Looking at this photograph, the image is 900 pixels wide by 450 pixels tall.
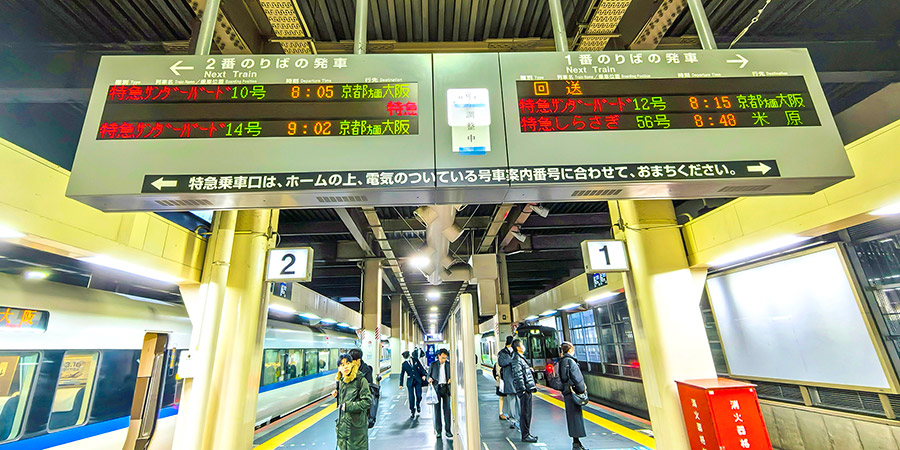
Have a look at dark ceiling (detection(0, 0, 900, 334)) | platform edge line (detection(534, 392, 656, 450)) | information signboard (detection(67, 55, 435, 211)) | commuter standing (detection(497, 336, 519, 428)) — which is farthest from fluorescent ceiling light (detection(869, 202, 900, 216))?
commuter standing (detection(497, 336, 519, 428))

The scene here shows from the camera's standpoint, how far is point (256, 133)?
6.31ft

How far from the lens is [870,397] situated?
418 cm

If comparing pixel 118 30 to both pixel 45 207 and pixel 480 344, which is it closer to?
pixel 45 207

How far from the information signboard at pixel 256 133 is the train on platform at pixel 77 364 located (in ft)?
8.39

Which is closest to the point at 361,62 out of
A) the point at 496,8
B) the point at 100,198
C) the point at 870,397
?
the point at 100,198

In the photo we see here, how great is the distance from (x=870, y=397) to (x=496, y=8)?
19.6 feet

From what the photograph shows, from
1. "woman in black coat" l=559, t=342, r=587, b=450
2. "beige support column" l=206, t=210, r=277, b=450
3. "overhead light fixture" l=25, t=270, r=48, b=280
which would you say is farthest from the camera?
"woman in black coat" l=559, t=342, r=587, b=450

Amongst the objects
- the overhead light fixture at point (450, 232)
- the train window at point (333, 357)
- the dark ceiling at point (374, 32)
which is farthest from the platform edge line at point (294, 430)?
the overhead light fixture at point (450, 232)

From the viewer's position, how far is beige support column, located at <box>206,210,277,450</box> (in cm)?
384

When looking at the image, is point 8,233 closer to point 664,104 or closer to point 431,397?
point 664,104

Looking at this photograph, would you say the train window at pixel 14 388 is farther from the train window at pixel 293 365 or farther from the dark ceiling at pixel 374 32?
the train window at pixel 293 365

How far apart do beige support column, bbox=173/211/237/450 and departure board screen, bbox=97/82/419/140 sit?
2398 mm

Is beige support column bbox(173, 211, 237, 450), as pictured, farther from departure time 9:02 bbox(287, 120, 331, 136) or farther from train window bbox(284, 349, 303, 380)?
train window bbox(284, 349, 303, 380)

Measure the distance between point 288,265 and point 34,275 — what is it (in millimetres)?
2265
